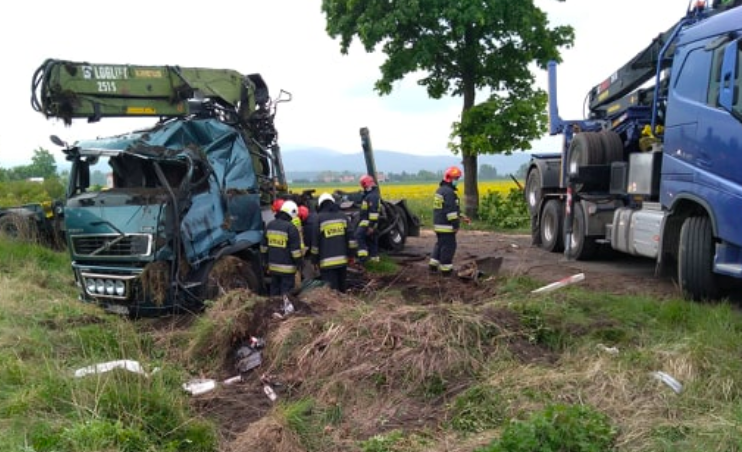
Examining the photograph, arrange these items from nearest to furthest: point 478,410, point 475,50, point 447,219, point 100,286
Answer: point 478,410
point 100,286
point 447,219
point 475,50

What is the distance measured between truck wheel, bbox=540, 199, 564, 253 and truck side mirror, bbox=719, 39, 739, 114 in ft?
18.7

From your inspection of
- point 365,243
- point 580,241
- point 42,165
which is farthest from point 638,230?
point 42,165

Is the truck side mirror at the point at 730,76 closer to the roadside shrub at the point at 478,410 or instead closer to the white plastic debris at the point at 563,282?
the white plastic debris at the point at 563,282

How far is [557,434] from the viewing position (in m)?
3.70

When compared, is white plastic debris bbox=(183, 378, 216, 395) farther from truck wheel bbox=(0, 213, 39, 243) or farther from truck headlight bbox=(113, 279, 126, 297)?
truck wheel bbox=(0, 213, 39, 243)

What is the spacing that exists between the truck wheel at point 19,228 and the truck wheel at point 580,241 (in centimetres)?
980

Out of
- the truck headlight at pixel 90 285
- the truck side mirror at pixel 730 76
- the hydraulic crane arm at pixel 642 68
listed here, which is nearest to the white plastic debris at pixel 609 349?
the truck side mirror at pixel 730 76

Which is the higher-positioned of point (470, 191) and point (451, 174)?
point (451, 174)

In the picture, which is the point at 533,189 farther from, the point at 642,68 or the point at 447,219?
the point at 447,219

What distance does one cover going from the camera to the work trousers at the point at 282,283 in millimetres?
7996

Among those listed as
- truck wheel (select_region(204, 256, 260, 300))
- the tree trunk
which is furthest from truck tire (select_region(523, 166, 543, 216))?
truck wheel (select_region(204, 256, 260, 300))

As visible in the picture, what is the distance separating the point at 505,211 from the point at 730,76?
1262cm

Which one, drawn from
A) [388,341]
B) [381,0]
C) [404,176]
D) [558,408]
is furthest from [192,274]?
[404,176]

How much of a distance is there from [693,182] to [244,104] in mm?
6462
